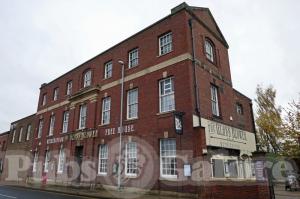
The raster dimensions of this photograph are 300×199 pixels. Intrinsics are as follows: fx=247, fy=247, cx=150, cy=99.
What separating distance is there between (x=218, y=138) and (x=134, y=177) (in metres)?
5.91

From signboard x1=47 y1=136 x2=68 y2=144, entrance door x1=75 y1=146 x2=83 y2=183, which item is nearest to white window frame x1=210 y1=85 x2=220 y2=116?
entrance door x1=75 y1=146 x2=83 y2=183

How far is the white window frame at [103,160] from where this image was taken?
18.7 m

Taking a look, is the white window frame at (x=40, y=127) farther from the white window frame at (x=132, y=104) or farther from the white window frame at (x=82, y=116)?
the white window frame at (x=132, y=104)

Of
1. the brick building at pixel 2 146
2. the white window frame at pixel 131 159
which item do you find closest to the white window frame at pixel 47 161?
the white window frame at pixel 131 159

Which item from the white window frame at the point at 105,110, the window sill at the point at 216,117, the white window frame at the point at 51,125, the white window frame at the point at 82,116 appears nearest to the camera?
the window sill at the point at 216,117

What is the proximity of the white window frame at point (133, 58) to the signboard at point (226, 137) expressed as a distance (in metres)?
7.38

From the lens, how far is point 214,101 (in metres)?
17.0

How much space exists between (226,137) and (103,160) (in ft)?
30.7

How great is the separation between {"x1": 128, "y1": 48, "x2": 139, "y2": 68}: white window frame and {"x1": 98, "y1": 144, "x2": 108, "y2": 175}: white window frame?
21.7 feet

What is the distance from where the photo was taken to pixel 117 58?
20594 mm

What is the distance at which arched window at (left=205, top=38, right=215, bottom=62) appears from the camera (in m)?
18.0

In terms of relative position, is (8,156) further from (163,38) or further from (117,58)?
(163,38)

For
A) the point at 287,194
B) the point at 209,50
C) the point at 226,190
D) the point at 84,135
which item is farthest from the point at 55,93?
the point at 287,194

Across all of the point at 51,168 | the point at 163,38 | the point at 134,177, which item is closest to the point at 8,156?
the point at 51,168
